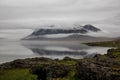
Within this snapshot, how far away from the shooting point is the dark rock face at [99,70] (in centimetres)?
4980

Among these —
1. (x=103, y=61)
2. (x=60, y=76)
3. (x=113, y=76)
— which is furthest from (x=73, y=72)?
(x=113, y=76)

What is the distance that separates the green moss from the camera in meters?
Result: 58.5

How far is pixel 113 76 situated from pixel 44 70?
56.2 ft

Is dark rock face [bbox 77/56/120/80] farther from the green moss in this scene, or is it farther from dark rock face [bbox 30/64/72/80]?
the green moss

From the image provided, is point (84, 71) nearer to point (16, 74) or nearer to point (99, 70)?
point (99, 70)

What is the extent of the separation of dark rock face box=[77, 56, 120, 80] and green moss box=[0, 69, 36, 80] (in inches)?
422

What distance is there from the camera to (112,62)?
5712 cm

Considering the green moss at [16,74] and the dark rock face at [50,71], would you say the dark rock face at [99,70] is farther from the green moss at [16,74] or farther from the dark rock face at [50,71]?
the green moss at [16,74]

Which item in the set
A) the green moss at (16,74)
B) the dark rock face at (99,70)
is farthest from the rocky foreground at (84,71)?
the green moss at (16,74)

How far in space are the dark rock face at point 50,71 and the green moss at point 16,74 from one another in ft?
6.16

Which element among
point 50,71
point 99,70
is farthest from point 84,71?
point 50,71

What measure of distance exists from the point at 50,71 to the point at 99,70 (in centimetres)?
1209

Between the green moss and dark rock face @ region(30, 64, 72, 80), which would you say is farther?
the green moss

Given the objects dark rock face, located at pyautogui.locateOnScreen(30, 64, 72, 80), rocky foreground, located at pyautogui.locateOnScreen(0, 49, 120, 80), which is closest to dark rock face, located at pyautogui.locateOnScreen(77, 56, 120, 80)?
rocky foreground, located at pyautogui.locateOnScreen(0, 49, 120, 80)
